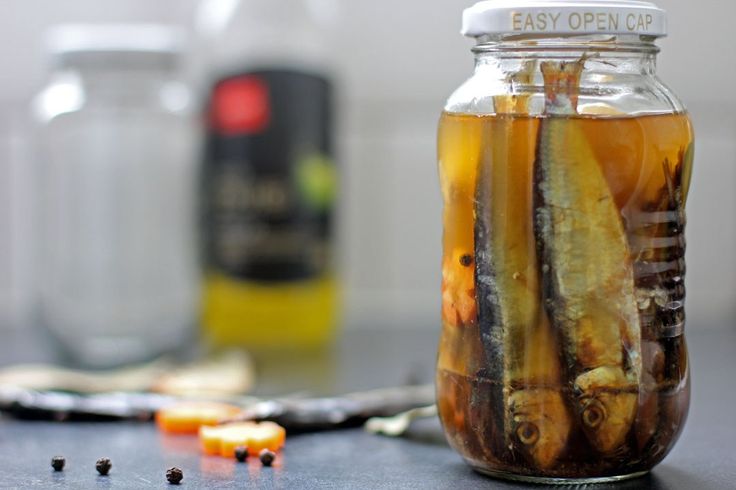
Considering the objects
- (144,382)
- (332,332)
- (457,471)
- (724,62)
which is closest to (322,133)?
(332,332)

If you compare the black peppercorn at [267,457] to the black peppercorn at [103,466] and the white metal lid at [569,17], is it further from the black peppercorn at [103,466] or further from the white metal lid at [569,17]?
the white metal lid at [569,17]

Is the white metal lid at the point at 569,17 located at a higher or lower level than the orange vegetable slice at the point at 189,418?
higher

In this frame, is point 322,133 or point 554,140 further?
point 322,133

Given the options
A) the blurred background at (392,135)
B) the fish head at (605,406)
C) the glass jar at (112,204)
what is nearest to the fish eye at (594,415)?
the fish head at (605,406)

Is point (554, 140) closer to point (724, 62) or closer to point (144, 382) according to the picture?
point (144, 382)

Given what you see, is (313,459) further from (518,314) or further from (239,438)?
(518,314)
